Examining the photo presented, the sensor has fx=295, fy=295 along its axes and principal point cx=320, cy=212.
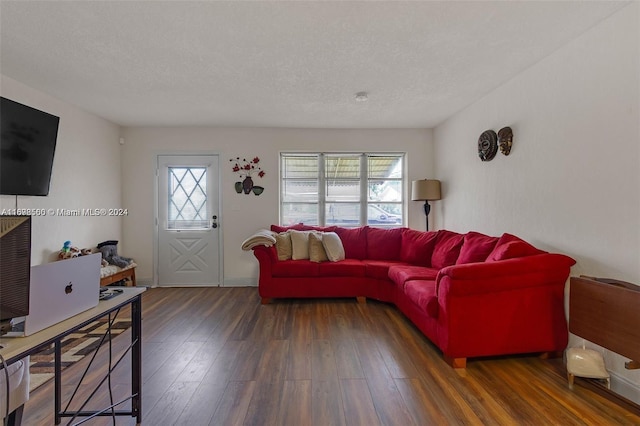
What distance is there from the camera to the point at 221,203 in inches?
179

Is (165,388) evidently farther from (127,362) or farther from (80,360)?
(80,360)

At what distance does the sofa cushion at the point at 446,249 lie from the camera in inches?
125

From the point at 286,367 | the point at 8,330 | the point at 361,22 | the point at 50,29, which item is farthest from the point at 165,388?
the point at 361,22

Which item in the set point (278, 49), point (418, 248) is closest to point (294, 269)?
point (418, 248)

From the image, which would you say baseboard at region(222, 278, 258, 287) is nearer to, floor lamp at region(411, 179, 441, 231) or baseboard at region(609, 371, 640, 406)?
floor lamp at region(411, 179, 441, 231)

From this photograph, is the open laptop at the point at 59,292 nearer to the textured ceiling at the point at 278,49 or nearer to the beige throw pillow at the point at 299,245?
the textured ceiling at the point at 278,49

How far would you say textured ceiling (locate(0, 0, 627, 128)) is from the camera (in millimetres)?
1888

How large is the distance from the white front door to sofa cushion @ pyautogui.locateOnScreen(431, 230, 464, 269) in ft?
10.3

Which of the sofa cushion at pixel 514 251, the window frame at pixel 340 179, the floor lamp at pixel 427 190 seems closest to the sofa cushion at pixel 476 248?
the sofa cushion at pixel 514 251

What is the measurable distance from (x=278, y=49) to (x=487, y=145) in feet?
7.78

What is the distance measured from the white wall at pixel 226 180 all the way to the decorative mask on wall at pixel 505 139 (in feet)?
8.01

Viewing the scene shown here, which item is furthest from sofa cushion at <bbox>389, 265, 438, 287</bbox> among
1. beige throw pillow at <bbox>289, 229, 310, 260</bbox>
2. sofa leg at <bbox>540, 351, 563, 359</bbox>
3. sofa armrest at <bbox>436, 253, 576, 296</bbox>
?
Result: beige throw pillow at <bbox>289, 229, 310, 260</bbox>

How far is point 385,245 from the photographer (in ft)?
13.4

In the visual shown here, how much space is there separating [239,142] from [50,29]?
258 centimetres
